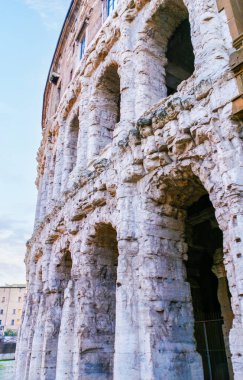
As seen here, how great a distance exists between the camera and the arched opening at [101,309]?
5.73m

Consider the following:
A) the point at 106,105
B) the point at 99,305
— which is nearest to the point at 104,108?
the point at 106,105

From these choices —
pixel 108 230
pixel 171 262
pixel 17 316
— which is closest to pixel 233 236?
pixel 171 262

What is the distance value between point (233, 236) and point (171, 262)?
1.51 m

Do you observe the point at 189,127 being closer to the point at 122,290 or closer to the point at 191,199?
the point at 191,199

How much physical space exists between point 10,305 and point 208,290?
→ 41.7m

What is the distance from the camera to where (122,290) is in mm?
4730

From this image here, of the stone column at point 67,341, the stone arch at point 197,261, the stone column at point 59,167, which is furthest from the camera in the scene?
the stone column at point 59,167

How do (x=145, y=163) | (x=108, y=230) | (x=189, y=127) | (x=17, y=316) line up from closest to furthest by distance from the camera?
(x=189, y=127) < (x=145, y=163) < (x=108, y=230) < (x=17, y=316)

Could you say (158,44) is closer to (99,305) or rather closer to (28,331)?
(99,305)

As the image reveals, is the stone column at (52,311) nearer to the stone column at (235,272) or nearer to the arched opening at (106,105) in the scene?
the arched opening at (106,105)

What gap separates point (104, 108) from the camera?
8.30 metres

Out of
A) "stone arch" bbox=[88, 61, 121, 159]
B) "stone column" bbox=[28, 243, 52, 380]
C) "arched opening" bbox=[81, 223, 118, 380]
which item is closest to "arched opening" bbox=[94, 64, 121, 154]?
"stone arch" bbox=[88, 61, 121, 159]

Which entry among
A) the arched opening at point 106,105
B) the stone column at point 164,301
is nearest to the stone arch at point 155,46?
the arched opening at point 106,105

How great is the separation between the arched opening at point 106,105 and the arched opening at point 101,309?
2.31 m
